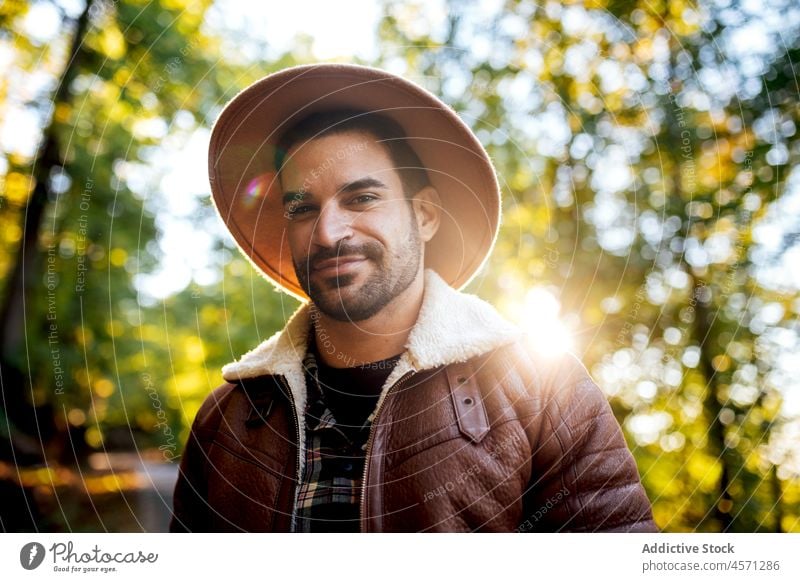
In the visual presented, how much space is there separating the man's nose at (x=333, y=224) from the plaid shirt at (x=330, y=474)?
0.89 ft

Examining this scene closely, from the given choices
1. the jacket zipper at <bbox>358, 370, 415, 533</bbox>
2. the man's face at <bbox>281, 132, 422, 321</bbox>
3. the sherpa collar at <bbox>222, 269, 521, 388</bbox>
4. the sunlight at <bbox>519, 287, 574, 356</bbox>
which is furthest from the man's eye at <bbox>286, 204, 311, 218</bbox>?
the sunlight at <bbox>519, 287, 574, 356</bbox>

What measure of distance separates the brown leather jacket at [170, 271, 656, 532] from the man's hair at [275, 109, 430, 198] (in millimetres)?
207

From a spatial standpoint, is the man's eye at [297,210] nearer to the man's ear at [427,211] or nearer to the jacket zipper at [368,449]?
the man's ear at [427,211]

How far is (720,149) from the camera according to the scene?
146 cm

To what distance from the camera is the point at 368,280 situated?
101 centimetres

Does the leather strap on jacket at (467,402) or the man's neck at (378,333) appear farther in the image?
the man's neck at (378,333)

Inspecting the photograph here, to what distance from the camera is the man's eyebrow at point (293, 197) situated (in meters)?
1.01

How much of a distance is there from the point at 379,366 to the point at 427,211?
0.28 m

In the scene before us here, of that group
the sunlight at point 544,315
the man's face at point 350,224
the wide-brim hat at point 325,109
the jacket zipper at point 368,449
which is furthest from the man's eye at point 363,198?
the sunlight at point 544,315

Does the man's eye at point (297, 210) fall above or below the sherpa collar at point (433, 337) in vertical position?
above
